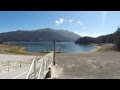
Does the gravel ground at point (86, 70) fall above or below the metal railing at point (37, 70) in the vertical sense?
below

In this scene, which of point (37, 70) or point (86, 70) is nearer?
point (37, 70)

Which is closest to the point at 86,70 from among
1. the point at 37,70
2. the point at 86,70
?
the point at 86,70

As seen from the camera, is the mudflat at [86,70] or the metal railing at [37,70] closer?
the metal railing at [37,70]

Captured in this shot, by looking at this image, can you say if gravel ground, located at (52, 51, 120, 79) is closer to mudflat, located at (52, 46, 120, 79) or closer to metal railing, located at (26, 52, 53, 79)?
mudflat, located at (52, 46, 120, 79)

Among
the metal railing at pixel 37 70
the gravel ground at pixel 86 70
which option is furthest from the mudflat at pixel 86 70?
the metal railing at pixel 37 70

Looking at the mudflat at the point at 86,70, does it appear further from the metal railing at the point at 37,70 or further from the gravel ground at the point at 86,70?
the metal railing at the point at 37,70

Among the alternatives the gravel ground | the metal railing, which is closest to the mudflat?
the gravel ground

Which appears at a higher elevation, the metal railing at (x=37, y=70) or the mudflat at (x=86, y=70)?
the metal railing at (x=37, y=70)

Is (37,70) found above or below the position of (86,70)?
above

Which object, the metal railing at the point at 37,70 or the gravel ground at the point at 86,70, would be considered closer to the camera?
the metal railing at the point at 37,70

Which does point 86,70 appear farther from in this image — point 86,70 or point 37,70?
point 37,70
